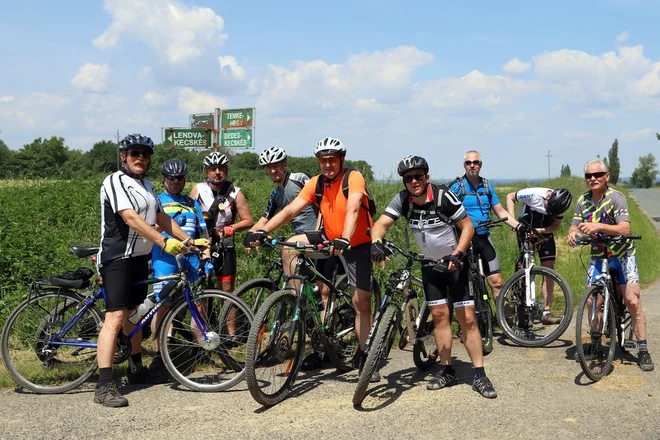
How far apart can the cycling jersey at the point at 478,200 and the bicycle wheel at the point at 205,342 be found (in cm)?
329

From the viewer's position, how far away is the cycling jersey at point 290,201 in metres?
6.80

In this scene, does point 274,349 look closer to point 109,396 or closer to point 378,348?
point 378,348

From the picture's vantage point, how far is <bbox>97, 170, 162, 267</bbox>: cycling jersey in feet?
17.2

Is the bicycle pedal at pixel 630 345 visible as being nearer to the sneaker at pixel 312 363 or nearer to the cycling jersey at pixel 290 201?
the sneaker at pixel 312 363

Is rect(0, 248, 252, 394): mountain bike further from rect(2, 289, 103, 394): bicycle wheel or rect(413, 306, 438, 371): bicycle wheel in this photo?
rect(413, 306, 438, 371): bicycle wheel

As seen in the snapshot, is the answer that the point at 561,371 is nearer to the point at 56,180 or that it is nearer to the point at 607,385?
the point at 607,385

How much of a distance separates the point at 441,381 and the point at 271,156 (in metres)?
2.89

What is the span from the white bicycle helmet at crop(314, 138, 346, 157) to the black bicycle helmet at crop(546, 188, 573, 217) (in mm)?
3494

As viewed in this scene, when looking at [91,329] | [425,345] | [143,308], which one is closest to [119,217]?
[143,308]

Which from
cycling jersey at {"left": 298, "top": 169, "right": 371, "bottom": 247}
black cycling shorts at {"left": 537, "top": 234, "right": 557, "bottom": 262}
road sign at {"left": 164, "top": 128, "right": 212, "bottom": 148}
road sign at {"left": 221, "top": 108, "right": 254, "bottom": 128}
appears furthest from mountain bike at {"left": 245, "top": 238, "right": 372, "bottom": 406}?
road sign at {"left": 164, "top": 128, "right": 212, "bottom": 148}

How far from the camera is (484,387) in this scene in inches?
212

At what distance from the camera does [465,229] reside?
5438 mm

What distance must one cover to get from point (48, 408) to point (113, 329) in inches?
30.3

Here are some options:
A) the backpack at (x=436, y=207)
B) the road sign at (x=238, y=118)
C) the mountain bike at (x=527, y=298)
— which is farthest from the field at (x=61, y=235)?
the backpack at (x=436, y=207)
